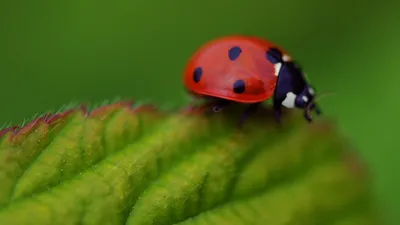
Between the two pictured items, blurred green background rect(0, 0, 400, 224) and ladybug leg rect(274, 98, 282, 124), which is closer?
ladybug leg rect(274, 98, 282, 124)

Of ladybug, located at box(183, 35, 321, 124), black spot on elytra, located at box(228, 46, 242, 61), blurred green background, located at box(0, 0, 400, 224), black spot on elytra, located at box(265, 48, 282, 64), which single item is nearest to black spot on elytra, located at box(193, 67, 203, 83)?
ladybug, located at box(183, 35, 321, 124)

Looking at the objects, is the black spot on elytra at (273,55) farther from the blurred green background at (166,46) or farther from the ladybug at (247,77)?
the blurred green background at (166,46)

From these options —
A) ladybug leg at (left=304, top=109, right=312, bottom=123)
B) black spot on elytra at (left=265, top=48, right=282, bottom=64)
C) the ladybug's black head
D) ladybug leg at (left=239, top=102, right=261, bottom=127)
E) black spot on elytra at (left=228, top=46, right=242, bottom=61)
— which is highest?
black spot on elytra at (left=228, top=46, right=242, bottom=61)

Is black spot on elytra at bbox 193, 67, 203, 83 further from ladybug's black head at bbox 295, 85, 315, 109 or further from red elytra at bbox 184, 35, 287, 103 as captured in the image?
ladybug's black head at bbox 295, 85, 315, 109

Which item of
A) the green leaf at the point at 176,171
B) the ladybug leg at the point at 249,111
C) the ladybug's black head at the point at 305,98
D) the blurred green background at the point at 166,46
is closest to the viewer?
the green leaf at the point at 176,171

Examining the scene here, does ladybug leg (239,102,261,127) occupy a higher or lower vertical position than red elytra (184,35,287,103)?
lower

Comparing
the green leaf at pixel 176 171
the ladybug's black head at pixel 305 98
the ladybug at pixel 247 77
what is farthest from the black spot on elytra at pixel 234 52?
the ladybug's black head at pixel 305 98

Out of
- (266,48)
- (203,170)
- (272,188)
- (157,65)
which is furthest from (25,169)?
(157,65)
